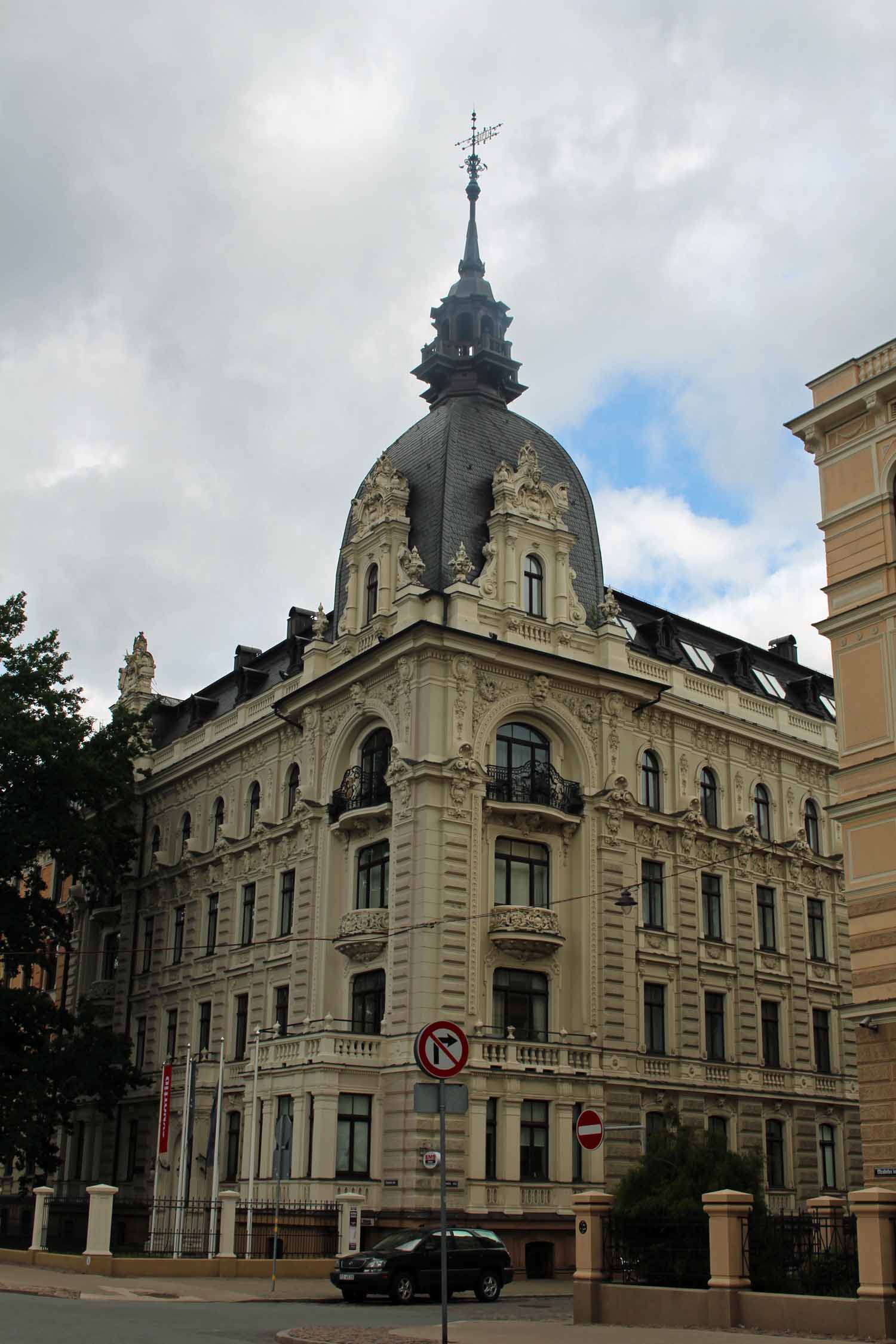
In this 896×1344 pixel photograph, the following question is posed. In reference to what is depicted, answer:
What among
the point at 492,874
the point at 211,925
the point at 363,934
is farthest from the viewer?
the point at 211,925

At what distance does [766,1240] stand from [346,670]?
25.6 metres

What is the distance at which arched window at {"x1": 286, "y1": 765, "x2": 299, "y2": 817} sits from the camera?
47125mm

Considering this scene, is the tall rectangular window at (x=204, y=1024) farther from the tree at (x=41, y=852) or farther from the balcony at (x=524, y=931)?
the balcony at (x=524, y=931)

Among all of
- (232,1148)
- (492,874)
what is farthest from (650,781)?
(232,1148)

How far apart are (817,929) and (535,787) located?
1407cm

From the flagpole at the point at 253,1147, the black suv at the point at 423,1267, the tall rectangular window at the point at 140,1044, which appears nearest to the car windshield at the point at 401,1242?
the black suv at the point at 423,1267

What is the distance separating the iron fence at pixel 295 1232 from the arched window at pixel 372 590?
17.5 m

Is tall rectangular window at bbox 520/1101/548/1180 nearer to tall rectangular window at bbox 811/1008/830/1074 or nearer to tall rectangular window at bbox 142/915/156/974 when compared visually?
tall rectangular window at bbox 811/1008/830/1074

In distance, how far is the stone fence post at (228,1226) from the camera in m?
33.4

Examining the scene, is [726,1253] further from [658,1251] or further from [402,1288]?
[402,1288]

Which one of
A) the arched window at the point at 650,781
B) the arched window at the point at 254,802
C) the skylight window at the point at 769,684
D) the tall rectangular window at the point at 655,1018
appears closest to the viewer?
the tall rectangular window at the point at 655,1018

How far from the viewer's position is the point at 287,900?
46312 millimetres

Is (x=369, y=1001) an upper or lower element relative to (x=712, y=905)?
lower

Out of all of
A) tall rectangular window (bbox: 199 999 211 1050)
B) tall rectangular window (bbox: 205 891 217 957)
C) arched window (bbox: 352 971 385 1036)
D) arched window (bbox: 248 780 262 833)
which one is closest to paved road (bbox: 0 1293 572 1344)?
arched window (bbox: 352 971 385 1036)
